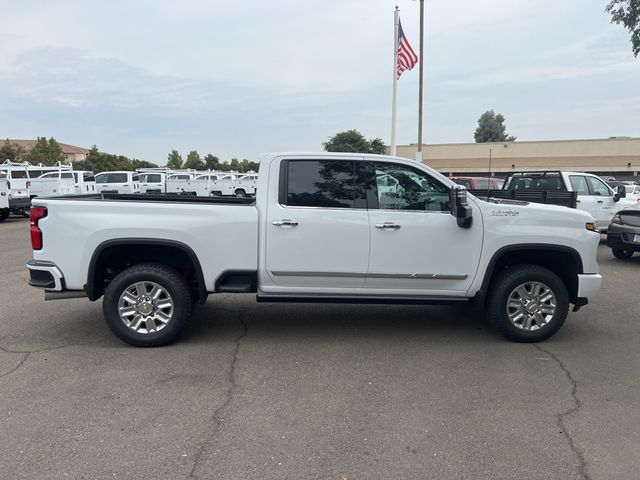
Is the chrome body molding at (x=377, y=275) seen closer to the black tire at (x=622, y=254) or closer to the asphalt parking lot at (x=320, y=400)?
the asphalt parking lot at (x=320, y=400)

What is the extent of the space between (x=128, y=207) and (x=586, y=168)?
60436 mm

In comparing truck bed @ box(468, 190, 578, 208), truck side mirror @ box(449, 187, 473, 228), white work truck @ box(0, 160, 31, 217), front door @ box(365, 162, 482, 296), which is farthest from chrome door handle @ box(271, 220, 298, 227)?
white work truck @ box(0, 160, 31, 217)

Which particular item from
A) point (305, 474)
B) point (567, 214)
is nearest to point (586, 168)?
point (567, 214)

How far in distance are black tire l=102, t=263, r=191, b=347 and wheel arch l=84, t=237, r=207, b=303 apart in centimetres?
18

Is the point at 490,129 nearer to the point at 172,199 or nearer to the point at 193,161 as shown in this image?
the point at 193,161

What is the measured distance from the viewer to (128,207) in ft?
16.0

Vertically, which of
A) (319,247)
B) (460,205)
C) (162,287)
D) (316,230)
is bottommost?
(162,287)

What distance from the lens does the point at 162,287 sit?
16.2 feet

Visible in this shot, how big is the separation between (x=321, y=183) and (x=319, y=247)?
2.18ft

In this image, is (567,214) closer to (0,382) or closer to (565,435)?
(565,435)

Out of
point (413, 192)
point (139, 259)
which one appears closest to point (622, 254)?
point (413, 192)

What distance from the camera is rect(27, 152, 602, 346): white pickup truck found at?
4.88 meters

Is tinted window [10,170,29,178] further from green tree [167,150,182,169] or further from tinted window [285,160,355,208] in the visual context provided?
green tree [167,150,182,169]

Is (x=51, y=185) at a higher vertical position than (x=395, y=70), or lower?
lower
